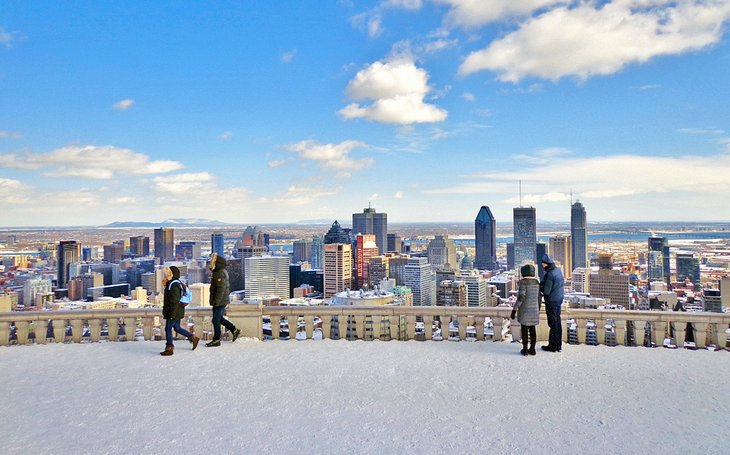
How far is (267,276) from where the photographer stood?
101 metres

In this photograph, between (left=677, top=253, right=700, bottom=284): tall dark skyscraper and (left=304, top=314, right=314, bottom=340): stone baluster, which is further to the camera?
(left=677, top=253, right=700, bottom=284): tall dark skyscraper

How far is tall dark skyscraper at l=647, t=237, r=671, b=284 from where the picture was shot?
74.8m

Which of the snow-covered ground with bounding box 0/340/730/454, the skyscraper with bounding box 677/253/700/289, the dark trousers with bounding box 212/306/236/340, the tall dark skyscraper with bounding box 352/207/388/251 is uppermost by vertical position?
the tall dark skyscraper with bounding box 352/207/388/251

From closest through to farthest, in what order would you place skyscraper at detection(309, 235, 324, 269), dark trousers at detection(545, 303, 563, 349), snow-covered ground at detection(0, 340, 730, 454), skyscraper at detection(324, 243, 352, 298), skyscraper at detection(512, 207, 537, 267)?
snow-covered ground at detection(0, 340, 730, 454) < dark trousers at detection(545, 303, 563, 349) < skyscraper at detection(324, 243, 352, 298) < skyscraper at detection(309, 235, 324, 269) < skyscraper at detection(512, 207, 537, 267)

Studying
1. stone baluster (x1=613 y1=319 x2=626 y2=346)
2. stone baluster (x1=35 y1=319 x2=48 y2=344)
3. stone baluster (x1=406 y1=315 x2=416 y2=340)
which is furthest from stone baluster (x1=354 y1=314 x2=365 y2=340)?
stone baluster (x1=35 y1=319 x2=48 y2=344)

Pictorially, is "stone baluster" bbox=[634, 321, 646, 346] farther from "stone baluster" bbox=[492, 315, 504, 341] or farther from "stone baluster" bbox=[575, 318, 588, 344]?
"stone baluster" bbox=[492, 315, 504, 341]

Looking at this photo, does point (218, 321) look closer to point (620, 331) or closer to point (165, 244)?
point (620, 331)

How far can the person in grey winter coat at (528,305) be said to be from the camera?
30.4 ft

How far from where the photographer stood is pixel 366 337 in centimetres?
1071

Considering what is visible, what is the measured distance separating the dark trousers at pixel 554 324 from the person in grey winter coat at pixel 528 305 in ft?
1.06

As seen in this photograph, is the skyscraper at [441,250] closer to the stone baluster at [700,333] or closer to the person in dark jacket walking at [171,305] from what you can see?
the stone baluster at [700,333]

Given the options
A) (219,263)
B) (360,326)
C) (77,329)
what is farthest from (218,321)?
(77,329)

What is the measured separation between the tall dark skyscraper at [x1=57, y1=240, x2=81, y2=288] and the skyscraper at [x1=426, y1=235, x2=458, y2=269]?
94785 millimetres

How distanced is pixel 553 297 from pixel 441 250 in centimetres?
14065
